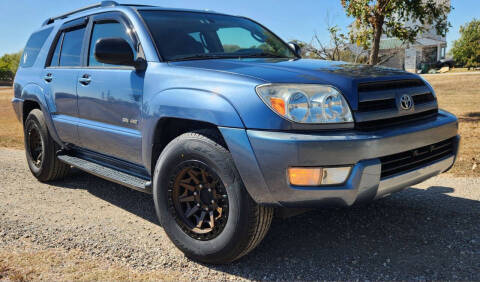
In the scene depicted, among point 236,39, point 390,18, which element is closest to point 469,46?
point 390,18

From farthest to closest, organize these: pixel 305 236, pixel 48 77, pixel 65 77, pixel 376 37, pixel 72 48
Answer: pixel 376 37
pixel 48 77
pixel 72 48
pixel 65 77
pixel 305 236

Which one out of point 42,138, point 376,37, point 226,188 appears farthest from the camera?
point 376,37

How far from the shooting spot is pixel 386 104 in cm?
285

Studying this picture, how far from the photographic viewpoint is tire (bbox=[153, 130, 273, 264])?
A: 2.73 m

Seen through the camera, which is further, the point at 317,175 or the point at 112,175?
the point at 112,175

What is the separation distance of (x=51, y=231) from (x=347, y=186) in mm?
→ 2529

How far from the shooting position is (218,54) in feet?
12.0

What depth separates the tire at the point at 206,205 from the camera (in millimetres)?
2732

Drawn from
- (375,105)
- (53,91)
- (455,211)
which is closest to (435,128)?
(375,105)

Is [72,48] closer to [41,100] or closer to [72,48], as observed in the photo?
[72,48]

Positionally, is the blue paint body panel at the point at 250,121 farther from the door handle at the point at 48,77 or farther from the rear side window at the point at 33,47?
the rear side window at the point at 33,47

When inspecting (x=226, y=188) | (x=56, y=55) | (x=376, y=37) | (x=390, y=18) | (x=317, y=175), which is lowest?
(x=226, y=188)

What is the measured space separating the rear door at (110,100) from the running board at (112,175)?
0.50 ft

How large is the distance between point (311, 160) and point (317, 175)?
0.35 feet
